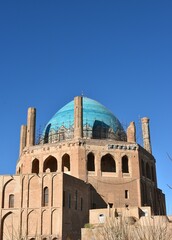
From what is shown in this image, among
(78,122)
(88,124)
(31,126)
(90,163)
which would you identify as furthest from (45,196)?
(88,124)

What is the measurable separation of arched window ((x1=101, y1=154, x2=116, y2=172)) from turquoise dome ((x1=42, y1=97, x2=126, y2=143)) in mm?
2654

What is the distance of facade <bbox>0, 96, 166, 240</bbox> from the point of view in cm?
3133

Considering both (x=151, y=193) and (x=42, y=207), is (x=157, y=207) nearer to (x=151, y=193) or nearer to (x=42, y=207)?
(x=151, y=193)

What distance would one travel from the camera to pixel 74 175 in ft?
118

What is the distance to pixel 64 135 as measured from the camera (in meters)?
40.5

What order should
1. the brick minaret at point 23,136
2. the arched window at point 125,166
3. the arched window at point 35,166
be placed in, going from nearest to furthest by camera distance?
the arched window at point 35,166 < the arched window at point 125,166 < the brick minaret at point 23,136

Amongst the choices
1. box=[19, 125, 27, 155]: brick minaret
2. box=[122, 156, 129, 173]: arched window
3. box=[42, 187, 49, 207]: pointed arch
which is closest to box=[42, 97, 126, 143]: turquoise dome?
box=[19, 125, 27, 155]: brick minaret

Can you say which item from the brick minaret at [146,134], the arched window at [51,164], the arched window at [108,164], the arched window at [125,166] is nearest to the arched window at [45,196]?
the arched window at [51,164]

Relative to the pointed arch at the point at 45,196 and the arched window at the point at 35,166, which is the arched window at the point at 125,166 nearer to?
the arched window at the point at 35,166

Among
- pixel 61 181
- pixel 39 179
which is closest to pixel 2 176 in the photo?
pixel 39 179

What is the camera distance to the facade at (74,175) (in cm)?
3133

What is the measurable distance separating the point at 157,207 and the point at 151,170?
408 centimetres

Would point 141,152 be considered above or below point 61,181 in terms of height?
above

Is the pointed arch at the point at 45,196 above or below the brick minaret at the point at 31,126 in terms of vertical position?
below
